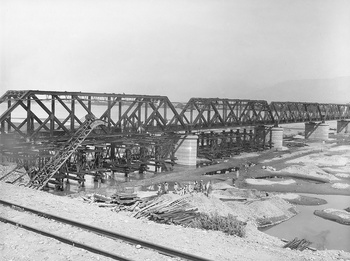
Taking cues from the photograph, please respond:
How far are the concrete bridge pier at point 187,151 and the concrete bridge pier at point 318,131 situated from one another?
1850 inches

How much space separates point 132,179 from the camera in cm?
3100

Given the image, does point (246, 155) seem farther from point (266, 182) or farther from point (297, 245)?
point (297, 245)

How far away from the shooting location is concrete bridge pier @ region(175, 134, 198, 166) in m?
40.1

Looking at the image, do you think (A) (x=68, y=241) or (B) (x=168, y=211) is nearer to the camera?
(A) (x=68, y=241)

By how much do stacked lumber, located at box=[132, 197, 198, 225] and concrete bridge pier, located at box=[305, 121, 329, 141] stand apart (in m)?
68.1

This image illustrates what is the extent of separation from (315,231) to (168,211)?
26.8 feet

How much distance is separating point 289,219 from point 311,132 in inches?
2540

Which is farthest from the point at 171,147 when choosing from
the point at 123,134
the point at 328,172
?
the point at 328,172

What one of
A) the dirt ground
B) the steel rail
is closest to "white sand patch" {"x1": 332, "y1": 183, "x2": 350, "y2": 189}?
the dirt ground

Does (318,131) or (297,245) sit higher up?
(318,131)

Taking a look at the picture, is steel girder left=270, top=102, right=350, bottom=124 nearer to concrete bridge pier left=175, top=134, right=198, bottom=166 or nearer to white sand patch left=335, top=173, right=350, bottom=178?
white sand patch left=335, top=173, right=350, bottom=178

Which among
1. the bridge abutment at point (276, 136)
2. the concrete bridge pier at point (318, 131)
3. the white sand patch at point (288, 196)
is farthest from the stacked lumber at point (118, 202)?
the concrete bridge pier at point (318, 131)

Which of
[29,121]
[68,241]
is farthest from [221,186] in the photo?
[68,241]

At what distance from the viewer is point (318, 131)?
261ft
